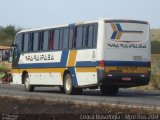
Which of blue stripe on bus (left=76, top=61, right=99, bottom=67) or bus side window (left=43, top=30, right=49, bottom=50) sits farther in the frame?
bus side window (left=43, top=30, right=49, bottom=50)

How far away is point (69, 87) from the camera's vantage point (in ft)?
101

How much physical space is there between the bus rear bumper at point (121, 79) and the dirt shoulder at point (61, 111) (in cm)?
476

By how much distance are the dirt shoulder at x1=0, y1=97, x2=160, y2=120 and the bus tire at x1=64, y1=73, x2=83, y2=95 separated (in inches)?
227

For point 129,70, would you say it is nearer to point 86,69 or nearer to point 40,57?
point 86,69

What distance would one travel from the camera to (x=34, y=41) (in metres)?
34.0

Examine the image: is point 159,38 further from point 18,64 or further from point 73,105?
point 73,105

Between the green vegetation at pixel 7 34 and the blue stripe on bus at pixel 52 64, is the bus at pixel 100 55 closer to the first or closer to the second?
the blue stripe on bus at pixel 52 64

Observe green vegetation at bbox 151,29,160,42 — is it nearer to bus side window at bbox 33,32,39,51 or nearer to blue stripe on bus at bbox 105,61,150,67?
bus side window at bbox 33,32,39,51

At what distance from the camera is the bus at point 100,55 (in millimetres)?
28484

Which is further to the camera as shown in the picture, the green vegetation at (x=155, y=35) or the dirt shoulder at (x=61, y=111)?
the green vegetation at (x=155, y=35)

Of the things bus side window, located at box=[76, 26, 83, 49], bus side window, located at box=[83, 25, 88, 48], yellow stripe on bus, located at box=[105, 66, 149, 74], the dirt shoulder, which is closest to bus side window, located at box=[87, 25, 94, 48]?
bus side window, located at box=[83, 25, 88, 48]

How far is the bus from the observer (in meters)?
28.5

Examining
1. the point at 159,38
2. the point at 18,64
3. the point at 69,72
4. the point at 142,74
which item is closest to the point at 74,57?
the point at 69,72

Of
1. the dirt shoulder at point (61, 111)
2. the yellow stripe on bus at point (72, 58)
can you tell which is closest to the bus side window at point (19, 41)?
the yellow stripe on bus at point (72, 58)
